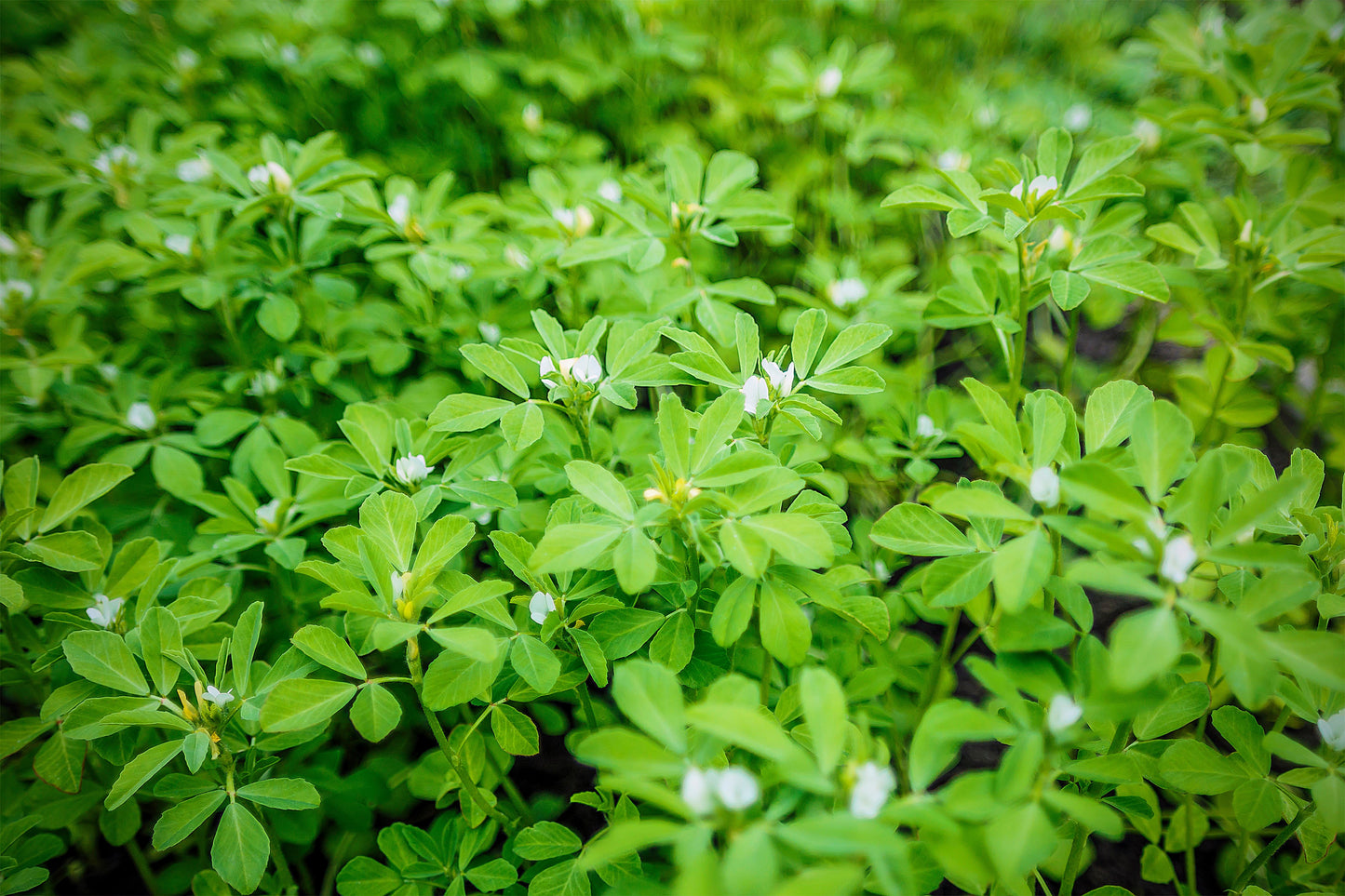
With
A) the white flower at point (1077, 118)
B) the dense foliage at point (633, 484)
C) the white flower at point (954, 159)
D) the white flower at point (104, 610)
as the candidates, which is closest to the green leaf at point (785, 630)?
the dense foliage at point (633, 484)

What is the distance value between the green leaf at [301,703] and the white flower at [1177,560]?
109 centimetres

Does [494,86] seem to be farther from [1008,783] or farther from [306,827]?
[1008,783]

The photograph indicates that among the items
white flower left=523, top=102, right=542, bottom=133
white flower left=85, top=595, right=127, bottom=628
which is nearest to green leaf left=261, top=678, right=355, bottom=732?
white flower left=85, top=595, right=127, bottom=628

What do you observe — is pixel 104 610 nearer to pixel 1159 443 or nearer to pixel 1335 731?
pixel 1159 443

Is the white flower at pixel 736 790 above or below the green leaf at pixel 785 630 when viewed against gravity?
below

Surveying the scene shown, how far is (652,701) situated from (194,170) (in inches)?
74.2

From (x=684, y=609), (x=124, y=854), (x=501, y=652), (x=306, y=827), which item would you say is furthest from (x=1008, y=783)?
(x=124, y=854)

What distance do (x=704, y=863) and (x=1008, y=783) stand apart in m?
0.36

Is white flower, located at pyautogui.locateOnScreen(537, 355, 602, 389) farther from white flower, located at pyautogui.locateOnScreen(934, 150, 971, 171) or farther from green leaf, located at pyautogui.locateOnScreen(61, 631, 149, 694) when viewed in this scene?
white flower, located at pyautogui.locateOnScreen(934, 150, 971, 171)

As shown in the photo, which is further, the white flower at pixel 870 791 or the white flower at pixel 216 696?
the white flower at pixel 216 696

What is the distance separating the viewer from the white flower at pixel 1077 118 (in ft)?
8.16

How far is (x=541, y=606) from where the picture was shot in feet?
3.81

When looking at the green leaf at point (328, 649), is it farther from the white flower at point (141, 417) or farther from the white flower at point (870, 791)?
the white flower at point (141, 417)

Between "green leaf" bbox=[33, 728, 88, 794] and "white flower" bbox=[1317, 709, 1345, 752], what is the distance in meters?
1.96
